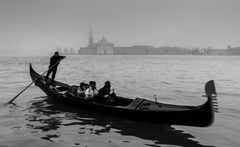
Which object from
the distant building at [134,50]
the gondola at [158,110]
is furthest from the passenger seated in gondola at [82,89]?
the distant building at [134,50]

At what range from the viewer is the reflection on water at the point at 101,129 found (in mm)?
5750

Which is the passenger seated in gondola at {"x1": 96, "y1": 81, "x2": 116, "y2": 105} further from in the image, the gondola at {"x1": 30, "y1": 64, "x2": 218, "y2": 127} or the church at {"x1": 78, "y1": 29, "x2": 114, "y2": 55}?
the church at {"x1": 78, "y1": 29, "x2": 114, "y2": 55}

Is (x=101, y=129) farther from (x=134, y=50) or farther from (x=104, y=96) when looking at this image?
(x=134, y=50)

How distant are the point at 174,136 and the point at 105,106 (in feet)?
6.84

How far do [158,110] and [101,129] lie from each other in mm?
1573

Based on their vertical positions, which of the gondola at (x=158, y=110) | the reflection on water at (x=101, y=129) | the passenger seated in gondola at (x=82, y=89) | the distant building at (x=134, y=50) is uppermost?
the distant building at (x=134, y=50)

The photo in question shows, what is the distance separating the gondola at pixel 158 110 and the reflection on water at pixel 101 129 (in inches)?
10.4

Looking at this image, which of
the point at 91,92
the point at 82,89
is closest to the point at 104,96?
the point at 91,92

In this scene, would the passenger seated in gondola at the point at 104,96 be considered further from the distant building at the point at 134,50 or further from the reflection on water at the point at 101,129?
the distant building at the point at 134,50

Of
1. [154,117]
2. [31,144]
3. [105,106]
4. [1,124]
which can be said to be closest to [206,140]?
[154,117]

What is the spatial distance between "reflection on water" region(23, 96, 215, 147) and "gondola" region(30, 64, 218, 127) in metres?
0.27

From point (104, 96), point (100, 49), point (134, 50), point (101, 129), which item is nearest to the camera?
point (101, 129)

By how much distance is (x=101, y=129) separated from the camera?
21.4ft

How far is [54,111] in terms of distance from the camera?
27.8ft
